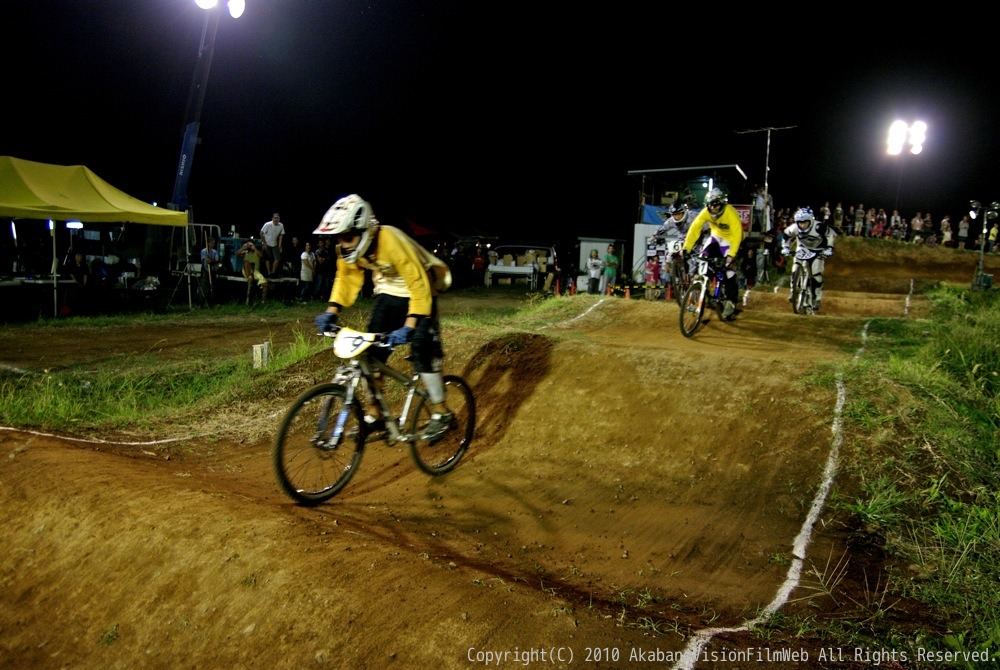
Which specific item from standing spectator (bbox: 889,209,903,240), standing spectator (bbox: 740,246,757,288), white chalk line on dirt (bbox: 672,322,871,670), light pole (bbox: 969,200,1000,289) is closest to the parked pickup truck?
standing spectator (bbox: 740,246,757,288)

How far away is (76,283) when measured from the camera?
15.8 meters

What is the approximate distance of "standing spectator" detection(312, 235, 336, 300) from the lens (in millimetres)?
20312

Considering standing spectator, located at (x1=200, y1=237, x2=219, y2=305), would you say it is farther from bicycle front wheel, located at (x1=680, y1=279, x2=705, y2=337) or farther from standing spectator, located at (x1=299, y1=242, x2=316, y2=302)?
bicycle front wheel, located at (x1=680, y1=279, x2=705, y2=337)

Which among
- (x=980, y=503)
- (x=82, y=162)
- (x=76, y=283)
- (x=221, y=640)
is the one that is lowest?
(x=221, y=640)

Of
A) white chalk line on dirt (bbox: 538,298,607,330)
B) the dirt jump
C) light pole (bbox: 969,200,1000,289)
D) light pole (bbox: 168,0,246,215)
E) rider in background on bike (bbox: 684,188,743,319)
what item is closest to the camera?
the dirt jump

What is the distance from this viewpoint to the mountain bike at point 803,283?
464 inches

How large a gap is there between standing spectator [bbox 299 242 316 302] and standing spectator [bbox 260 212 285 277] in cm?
84

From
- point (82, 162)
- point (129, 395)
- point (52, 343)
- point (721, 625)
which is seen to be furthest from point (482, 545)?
point (82, 162)

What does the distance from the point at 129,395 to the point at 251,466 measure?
9.98 feet

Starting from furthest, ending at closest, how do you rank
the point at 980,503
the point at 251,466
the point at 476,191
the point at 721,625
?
the point at 476,191 < the point at 251,466 < the point at 980,503 < the point at 721,625

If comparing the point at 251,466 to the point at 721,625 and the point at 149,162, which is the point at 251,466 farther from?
the point at 149,162

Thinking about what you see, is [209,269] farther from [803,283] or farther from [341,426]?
[803,283]

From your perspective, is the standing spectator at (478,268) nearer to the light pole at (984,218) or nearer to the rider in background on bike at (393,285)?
the light pole at (984,218)

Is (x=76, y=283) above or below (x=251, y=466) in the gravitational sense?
above
